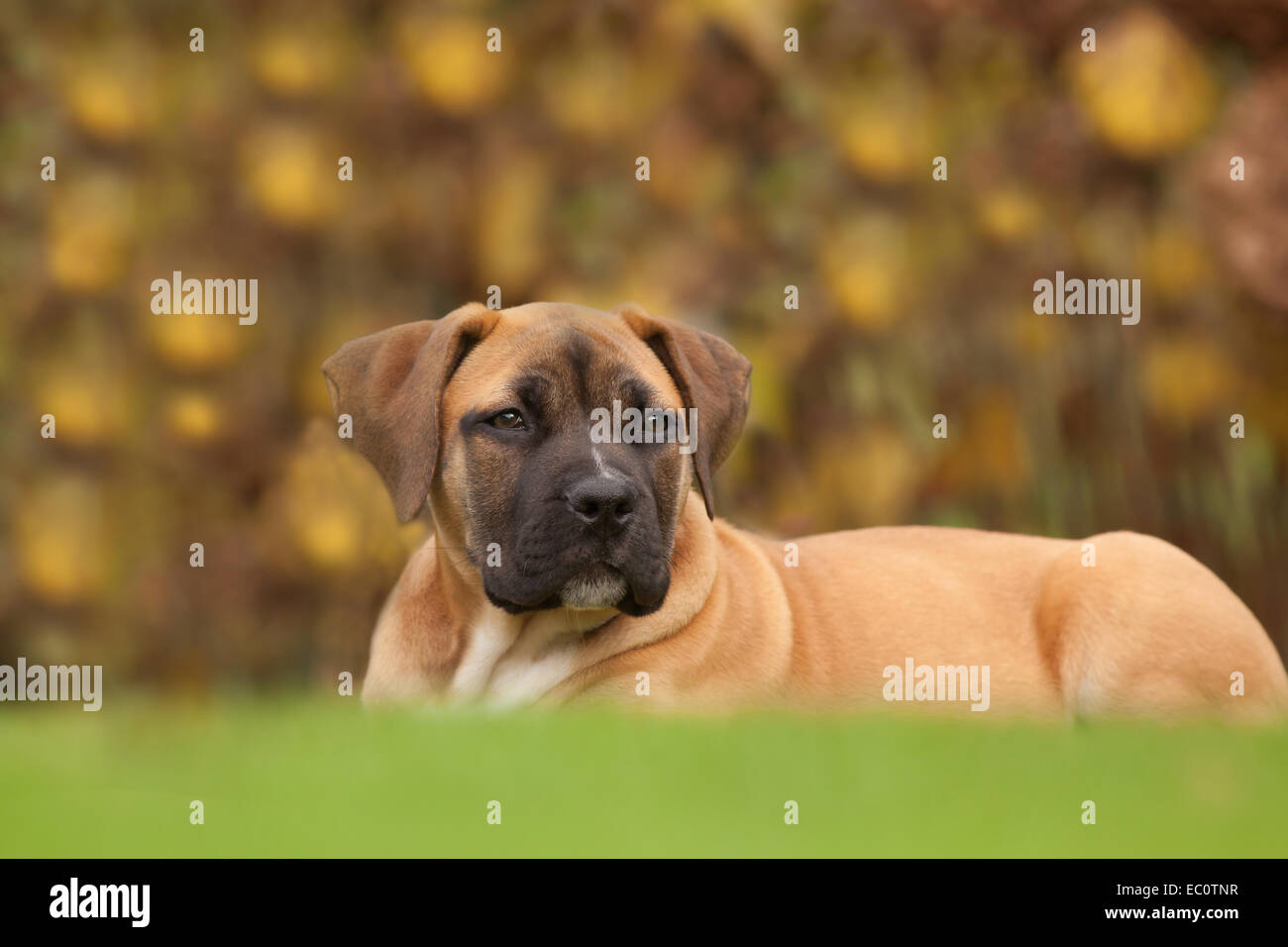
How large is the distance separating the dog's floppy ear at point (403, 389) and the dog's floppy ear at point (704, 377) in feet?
1.83

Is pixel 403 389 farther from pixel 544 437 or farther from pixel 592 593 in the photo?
pixel 592 593

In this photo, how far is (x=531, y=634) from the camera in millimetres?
4586

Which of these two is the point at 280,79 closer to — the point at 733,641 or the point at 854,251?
the point at 854,251

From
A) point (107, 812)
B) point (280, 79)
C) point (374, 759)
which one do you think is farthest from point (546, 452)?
point (280, 79)

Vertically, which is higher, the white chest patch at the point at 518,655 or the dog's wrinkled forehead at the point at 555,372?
the dog's wrinkled forehead at the point at 555,372

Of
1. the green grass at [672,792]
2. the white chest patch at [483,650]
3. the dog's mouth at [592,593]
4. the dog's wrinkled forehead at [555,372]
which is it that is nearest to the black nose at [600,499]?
the dog's mouth at [592,593]

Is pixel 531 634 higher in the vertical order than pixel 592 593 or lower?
lower

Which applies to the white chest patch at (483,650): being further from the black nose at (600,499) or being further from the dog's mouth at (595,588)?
the black nose at (600,499)

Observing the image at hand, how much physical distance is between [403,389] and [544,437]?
539mm

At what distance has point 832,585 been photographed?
5203mm

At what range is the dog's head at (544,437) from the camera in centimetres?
423

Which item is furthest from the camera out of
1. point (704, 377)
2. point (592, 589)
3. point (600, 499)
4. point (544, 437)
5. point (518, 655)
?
point (704, 377)

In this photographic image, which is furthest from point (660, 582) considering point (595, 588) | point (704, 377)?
point (704, 377)

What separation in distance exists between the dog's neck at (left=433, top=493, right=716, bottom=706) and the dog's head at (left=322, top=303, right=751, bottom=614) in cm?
15
